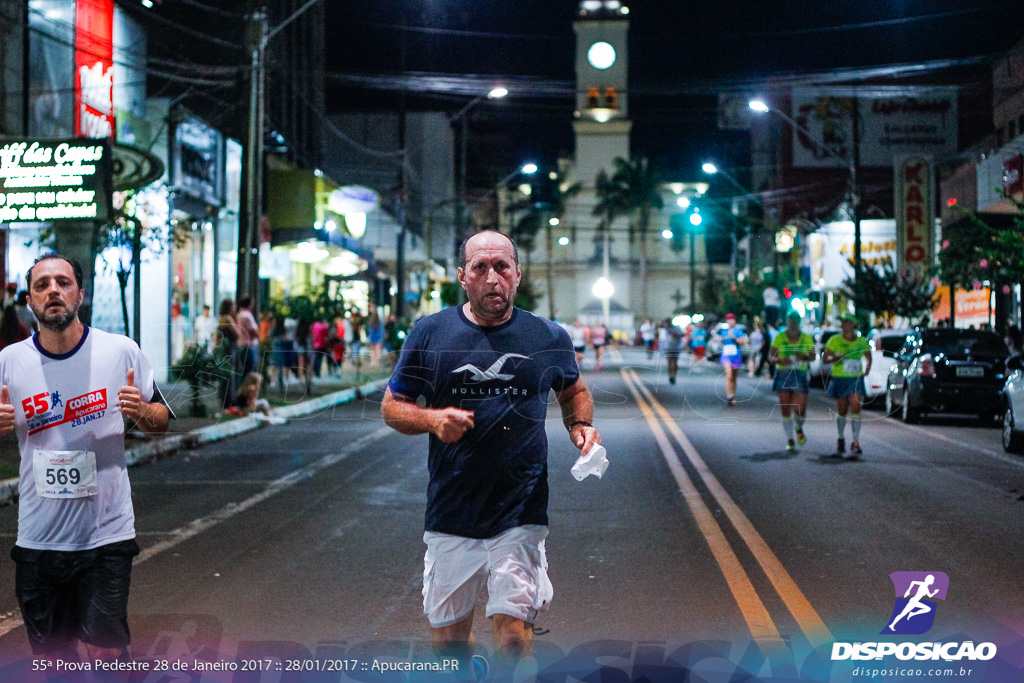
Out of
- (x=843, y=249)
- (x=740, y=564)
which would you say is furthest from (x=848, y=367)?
(x=843, y=249)

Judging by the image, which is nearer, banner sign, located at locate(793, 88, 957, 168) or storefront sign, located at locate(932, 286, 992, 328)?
storefront sign, located at locate(932, 286, 992, 328)

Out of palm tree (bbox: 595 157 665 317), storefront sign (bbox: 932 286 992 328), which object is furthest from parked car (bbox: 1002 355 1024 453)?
palm tree (bbox: 595 157 665 317)

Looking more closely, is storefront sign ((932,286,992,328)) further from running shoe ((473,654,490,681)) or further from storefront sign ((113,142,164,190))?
running shoe ((473,654,490,681))

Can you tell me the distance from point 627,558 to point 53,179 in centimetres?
997

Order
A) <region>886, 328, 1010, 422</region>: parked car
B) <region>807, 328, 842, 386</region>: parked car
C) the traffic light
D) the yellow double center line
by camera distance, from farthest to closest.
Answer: the traffic light
<region>886, 328, 1010, 422</region>: parked car
<region>807, 328, 842, 386</region>: parked car
the yellow double center line

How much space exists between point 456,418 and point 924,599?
4.32 m

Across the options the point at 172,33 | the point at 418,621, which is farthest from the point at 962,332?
the point at 172,33

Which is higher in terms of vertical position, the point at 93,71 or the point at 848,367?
the point at 93,71

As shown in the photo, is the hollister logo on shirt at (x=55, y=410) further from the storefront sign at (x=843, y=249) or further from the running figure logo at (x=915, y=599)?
the storefront sign at (x=843, y=249)

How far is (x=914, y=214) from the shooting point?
1656 inches

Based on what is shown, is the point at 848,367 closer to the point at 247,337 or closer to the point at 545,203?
the point at 247,337

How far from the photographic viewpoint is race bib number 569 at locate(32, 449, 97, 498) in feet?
15.3

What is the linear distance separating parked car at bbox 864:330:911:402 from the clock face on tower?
8248 millimetres

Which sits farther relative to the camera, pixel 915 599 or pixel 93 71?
pixel 93 71
